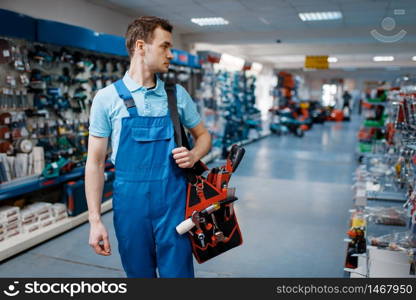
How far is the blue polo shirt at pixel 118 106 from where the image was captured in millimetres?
1573

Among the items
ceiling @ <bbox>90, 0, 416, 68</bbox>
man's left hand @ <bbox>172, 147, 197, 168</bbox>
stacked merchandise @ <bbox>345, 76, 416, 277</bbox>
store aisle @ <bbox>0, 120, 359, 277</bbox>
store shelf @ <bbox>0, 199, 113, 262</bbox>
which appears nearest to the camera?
man's left hand @ <bbox>172, 147, 197, 168</bbox>

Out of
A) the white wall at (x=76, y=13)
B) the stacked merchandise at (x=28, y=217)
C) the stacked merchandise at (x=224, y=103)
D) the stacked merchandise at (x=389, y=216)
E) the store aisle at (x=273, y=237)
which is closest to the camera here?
the stacked merchandise at (x=389, y=216)

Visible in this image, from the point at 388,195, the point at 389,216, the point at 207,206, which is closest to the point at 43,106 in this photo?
the point at 207,206

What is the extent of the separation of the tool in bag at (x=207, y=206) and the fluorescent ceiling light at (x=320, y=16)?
6248 millimetres

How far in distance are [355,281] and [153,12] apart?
6.43m

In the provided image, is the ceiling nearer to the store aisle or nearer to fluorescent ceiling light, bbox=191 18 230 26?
fluorescent ceiling light, bbox=191 18 230 26

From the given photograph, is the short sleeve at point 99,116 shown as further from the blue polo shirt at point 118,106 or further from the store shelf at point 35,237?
the store shelf at point 35,237

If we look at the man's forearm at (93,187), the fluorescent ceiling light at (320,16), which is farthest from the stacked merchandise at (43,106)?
the fluorescent ceiling light at (320,16)

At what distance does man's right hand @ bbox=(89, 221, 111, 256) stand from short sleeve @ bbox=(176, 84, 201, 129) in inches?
23.9

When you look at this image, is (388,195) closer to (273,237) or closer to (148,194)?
A: (273,237)

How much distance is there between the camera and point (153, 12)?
7152 millimetres

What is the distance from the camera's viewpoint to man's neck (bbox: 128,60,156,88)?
165 centimetres

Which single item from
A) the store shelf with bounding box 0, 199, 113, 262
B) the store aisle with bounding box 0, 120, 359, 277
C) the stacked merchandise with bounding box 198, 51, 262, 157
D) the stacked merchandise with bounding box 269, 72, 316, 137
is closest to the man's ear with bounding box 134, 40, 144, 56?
the store aisle with bounding box 0, 120, 359, 277

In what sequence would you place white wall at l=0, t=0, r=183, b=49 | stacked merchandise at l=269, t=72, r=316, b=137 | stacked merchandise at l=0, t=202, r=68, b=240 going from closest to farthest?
1. stacked merchandise at l=0, t=202, r=68, b=240
2. white wall at l=0, t=0, r=183, b=49
3. stacked merchandise at l=269, t=72, r=316, b=137
